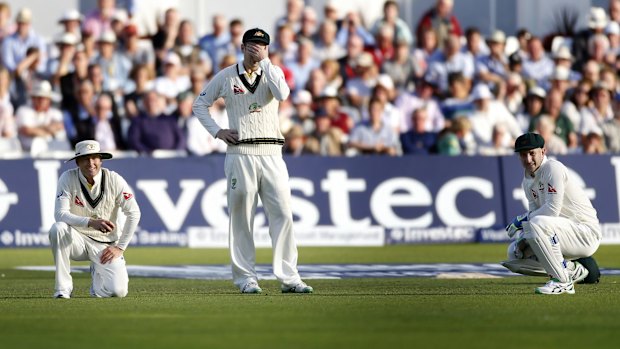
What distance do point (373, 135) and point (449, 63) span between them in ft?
9.75

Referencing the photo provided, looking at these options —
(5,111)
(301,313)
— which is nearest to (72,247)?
(301,313)

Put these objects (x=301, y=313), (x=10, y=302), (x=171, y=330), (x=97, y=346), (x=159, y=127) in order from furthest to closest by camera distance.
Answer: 1. (x=159, y=127)
2. (x=10, y=302)
3. (x=301, y=313)
4. (x=171, y=330)
5. (x=97, y=346)

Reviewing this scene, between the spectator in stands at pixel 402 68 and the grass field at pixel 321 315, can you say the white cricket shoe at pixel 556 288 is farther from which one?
the spectator in stands at pixel 402 68

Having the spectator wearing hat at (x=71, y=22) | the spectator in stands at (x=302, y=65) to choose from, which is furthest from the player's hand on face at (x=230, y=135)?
the spectator wearing hat at (x=71, y=22)

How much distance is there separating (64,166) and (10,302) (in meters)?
9.44

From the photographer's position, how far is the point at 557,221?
12.9 meters

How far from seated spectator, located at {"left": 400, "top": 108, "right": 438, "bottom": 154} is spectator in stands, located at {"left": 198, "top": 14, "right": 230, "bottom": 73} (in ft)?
12.6

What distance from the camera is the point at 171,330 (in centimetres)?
919

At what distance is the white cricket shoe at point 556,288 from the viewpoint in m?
12.4

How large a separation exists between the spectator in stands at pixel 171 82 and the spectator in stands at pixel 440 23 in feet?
16.6

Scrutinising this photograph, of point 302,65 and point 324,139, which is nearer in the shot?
point 324,139

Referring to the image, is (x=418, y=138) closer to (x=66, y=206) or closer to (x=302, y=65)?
(x=302, y=65)

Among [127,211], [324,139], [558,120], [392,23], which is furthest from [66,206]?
[392,23]

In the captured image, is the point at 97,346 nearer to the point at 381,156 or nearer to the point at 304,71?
the point at 381,156
